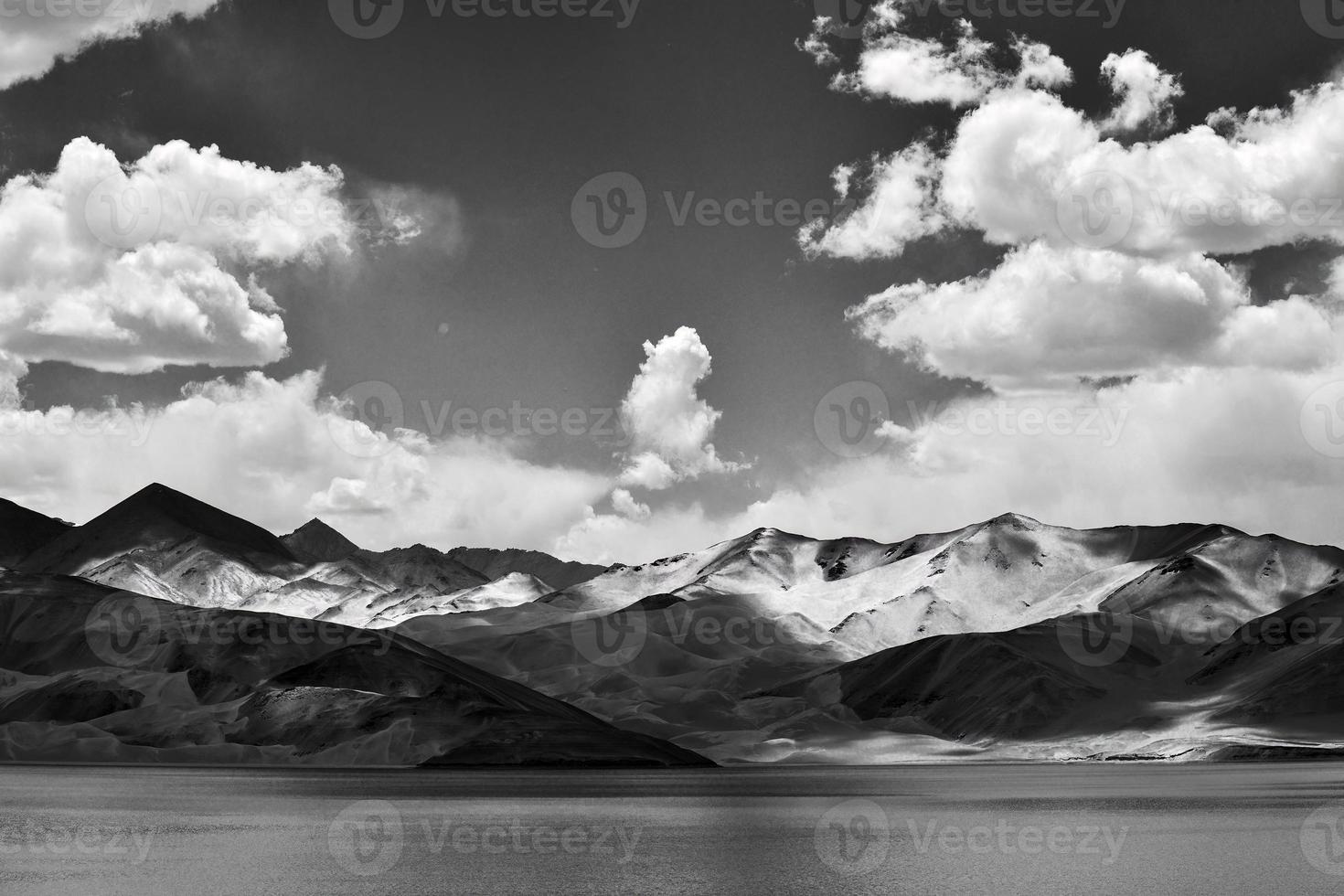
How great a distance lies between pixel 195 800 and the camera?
159 meters

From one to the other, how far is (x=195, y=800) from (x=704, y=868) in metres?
92.1

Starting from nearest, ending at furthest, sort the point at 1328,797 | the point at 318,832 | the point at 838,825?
the point at 318,832
the point at 838,825
the point at 1328,797

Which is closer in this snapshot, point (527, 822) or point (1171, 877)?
point (1171, 877)

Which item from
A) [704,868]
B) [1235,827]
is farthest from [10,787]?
[1235,827]

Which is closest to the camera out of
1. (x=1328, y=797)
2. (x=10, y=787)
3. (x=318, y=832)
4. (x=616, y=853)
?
(x=616, y=853)

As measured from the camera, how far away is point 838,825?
416ft

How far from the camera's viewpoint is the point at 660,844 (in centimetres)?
10550

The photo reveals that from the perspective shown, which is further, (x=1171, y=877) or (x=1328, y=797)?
(x=1328, y=797)

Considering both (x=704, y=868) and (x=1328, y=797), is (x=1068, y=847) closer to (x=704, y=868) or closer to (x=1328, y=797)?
(x=704, y=868)

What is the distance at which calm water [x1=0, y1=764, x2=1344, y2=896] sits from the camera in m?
77.6

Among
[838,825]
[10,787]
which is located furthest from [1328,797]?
[10,787]

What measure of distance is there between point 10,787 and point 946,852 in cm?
13298

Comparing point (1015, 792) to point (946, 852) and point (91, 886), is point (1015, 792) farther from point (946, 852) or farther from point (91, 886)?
point (91, 886)

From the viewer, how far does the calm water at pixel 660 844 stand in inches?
3054
